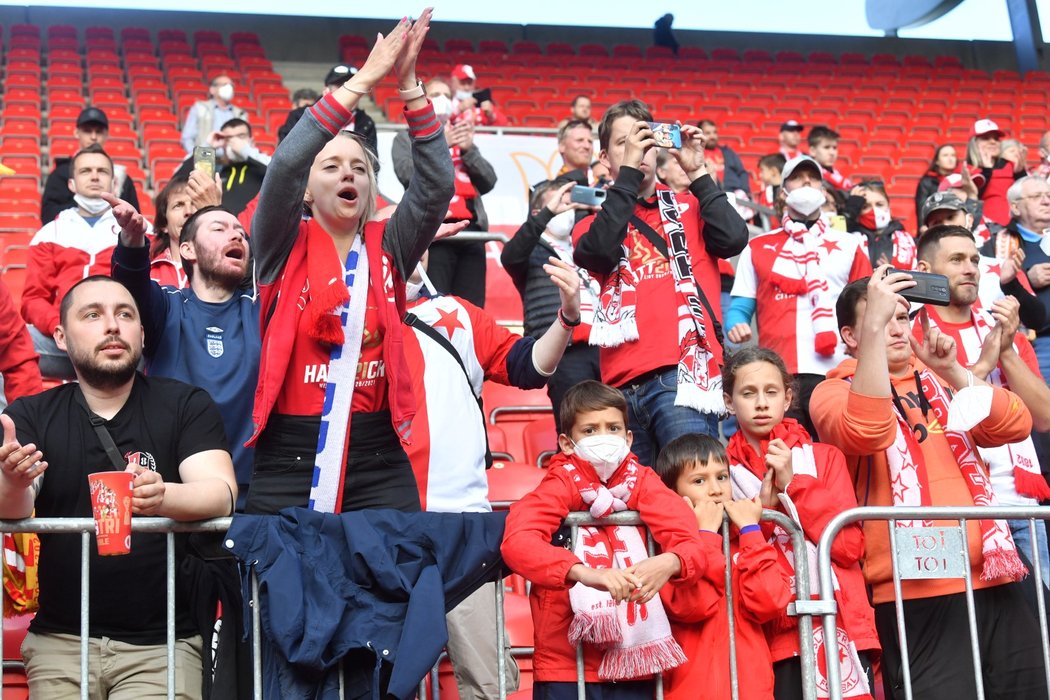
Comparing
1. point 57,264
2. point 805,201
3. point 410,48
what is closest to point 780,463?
point 410,48

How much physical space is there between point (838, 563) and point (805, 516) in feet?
0.55

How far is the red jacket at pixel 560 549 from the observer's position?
3568mm

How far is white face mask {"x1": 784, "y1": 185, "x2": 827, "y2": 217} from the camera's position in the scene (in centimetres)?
622

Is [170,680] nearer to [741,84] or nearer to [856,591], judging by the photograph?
[856,591]

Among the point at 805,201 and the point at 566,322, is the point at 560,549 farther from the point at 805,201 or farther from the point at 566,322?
the point at 805,201

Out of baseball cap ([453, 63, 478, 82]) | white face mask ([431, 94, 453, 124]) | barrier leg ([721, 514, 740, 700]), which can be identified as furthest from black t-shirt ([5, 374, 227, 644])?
baseball cap ([453, 63, 478, 82])

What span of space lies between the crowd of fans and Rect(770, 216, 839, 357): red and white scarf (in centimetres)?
65

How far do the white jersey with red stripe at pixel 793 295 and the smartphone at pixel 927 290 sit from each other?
5.06 feet

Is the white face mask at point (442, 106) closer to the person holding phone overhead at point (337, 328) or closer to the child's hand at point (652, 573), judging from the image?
the person holding phone overhead at point (337, 328)

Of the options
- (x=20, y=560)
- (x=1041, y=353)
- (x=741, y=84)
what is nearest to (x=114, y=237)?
(x=20, y=560)

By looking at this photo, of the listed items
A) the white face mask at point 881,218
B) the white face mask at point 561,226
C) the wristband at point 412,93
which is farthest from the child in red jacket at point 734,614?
the white face mask at point 881,218

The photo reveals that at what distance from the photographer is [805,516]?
3883 millimetres

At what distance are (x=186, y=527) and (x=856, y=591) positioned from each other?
194 cm

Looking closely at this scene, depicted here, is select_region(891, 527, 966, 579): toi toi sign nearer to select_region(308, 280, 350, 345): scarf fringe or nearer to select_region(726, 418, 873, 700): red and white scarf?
select_region(726, 418, 873, 700): red and white scarf
